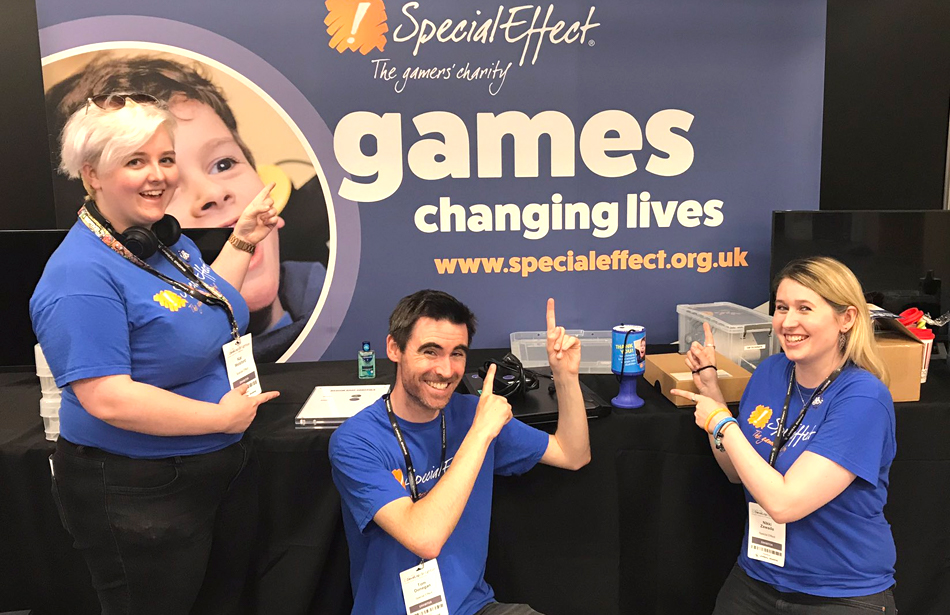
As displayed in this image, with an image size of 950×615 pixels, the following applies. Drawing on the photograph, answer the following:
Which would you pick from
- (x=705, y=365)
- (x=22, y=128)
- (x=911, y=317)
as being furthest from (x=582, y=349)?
(x=22, y=128)

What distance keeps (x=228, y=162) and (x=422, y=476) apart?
5.70ft

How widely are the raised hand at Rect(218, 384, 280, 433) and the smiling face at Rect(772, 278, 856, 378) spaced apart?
1372mm

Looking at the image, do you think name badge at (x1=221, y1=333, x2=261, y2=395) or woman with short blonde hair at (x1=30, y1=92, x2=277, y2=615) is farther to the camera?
name badge at (x1=221, y1=333, x2=261, y2=395)

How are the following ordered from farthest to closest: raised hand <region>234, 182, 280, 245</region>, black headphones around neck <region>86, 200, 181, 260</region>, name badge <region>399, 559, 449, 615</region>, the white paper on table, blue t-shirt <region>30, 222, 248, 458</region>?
the white paper on table, raised hand <region>234, 182, 280, 245</region>, name badge <region>399, 559, 449, 615</region>, black headphones around neck <region>86, 200, 181, 260</region>, blue t-shirt <region>30, 222, 248, 458</region>

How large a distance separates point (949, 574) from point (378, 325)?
229 cm

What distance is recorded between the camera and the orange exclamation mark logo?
2.67 m

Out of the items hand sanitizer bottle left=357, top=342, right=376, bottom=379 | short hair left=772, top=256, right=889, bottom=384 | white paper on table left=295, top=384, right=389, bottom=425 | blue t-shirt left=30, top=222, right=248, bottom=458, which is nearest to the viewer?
blue t-shirt left=30, top=222, right=248, bottom=458

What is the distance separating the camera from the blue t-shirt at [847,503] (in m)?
1.55

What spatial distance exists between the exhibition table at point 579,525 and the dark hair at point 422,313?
0.64 meters

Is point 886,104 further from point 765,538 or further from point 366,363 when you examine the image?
point 366,363

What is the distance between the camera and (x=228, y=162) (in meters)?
2.69

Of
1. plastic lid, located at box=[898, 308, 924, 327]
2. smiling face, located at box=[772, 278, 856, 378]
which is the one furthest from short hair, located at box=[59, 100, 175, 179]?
plastic lid, located at box=[898, 308, 924, 327]

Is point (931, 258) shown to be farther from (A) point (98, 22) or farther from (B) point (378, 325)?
(A) point (98, 22)

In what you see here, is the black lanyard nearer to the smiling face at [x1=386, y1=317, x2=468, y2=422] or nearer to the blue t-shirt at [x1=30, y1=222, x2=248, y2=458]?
the smiling face at [x1=386, y1=317, x2=468, y2=422]
